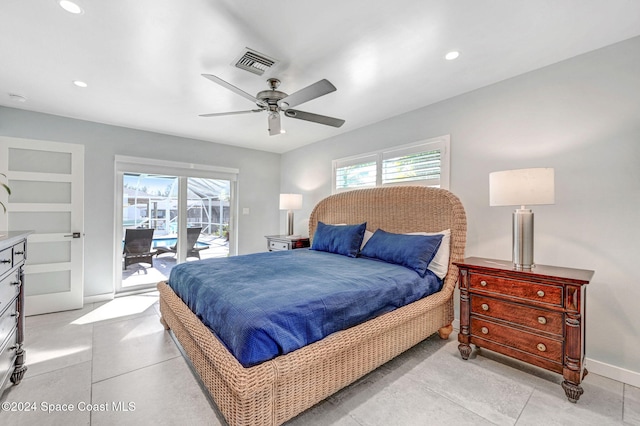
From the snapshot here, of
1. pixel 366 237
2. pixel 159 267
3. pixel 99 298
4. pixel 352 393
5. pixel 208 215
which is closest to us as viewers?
pixel 352 393

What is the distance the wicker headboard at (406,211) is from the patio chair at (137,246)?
2.87 metres

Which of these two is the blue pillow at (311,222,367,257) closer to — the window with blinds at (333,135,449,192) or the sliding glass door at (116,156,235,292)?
the window with blinds at (333,135,449,192)

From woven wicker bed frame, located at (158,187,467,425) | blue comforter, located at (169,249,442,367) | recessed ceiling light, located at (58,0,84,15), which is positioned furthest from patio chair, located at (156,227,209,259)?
recessed ceiling light, located at (58,0,84,15)

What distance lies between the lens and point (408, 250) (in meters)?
2.64

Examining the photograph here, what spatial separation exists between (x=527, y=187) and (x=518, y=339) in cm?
115

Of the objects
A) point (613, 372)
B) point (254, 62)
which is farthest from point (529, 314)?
point (254, 62)

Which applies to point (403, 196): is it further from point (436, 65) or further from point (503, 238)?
point (436, 65)

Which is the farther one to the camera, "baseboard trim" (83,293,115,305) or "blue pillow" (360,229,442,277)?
"baseboard trim" (83,293,115,305)

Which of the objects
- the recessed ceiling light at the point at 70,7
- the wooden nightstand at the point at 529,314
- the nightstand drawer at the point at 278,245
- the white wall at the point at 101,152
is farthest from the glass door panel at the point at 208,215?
the wooden nightstand at the point at 529,314

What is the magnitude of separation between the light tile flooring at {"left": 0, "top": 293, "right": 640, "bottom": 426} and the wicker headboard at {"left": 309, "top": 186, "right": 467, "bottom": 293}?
80 cm

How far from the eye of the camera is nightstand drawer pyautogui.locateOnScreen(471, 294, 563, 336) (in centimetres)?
190

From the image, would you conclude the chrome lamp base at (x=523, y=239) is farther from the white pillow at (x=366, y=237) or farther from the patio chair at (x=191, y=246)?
the patio chair at (x=191, y=246)

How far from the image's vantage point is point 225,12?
1.71m

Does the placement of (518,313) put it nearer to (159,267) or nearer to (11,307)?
(11,307)
